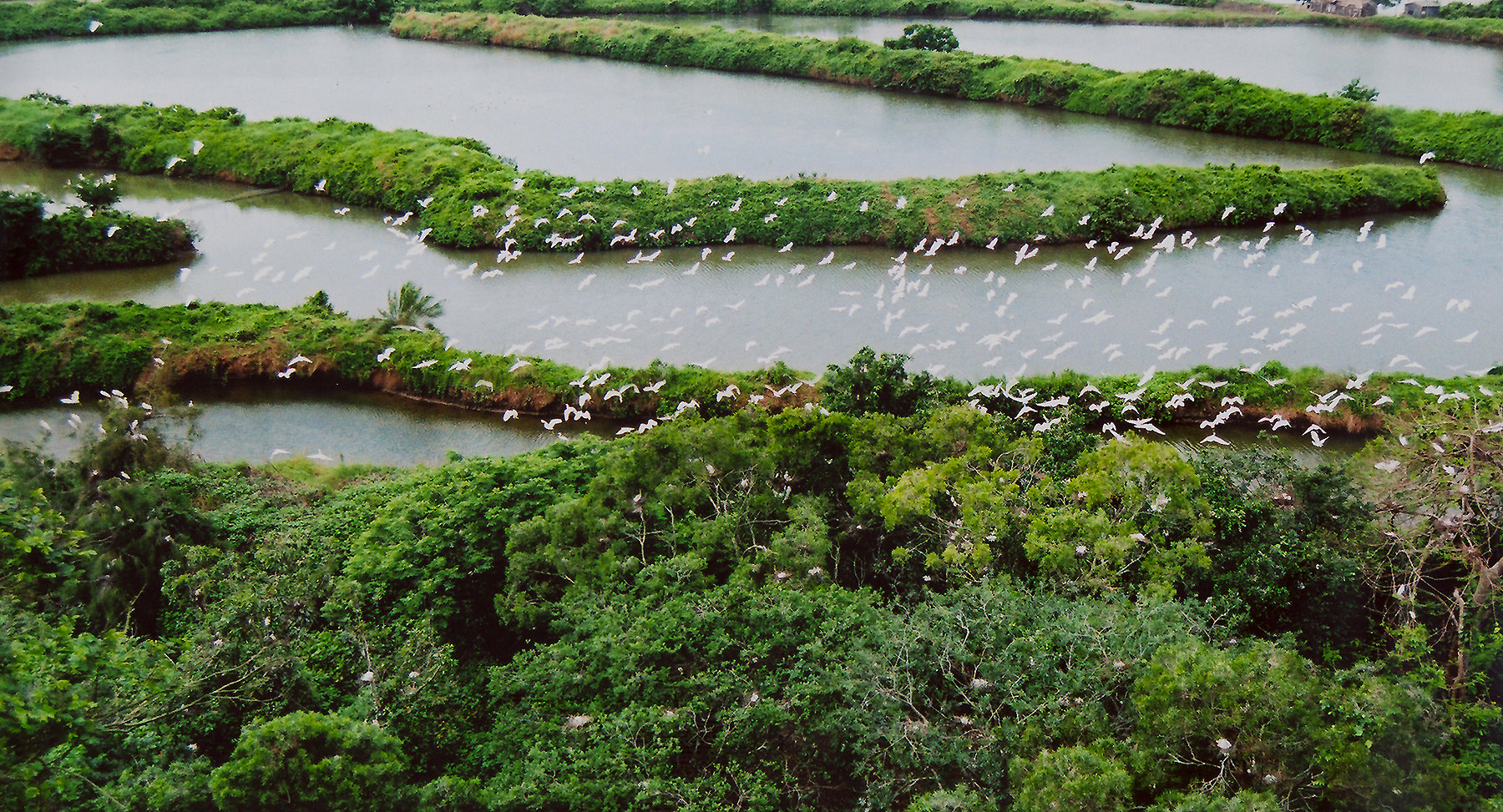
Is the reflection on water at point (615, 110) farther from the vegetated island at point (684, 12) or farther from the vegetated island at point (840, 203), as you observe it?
the vegetated island at point (840, 203)

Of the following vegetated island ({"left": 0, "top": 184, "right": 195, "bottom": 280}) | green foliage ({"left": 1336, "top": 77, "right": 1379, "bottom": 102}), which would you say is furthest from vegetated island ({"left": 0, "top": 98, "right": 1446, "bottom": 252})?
green foliage ({"left": 1336, "top": 77, "right": 1379, "bottom": 102})

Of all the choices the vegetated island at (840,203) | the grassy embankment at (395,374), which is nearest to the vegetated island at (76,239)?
the vegetated island at (840,203)

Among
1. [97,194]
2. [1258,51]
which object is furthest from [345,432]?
[1258,51]

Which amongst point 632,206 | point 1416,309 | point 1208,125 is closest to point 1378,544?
point 1416,309

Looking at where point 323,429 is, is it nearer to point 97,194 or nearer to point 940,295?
point 97,194

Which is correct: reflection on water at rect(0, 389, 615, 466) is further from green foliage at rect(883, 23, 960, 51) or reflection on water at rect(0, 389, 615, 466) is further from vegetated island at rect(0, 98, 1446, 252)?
green foliage at rect(883, 23, 960, 51)

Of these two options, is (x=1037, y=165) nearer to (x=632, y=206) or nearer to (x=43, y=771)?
(x=632, y=206)
